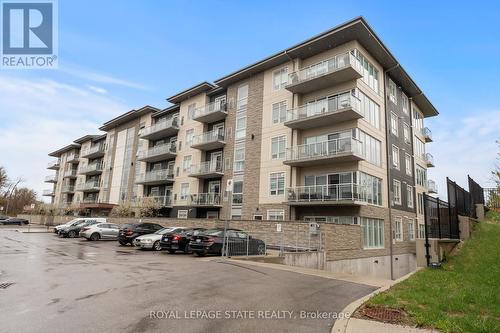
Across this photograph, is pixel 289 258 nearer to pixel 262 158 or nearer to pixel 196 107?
pixel 262 158

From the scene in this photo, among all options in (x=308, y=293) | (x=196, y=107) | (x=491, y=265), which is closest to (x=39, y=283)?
(x=308, y=293)

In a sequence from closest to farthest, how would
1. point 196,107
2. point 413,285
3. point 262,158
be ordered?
point 413,285
point 262,158
point 196,107

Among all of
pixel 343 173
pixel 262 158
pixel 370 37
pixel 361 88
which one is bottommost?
pixel 343 173

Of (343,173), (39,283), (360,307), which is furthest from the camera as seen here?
(343,173)

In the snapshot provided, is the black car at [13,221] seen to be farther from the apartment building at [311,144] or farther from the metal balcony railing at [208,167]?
the metal balcony railing at [208,167]

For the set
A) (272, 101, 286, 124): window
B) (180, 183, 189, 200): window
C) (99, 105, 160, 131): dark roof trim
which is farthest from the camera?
(99, 105, 160, 131): dark roof trim

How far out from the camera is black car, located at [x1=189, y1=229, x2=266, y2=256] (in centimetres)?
1736

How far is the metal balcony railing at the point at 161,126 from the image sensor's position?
130ft

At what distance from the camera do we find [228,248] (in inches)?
677

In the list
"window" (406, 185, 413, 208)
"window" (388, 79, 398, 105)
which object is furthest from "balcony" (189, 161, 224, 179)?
"window" (406, 185, 413, 208)

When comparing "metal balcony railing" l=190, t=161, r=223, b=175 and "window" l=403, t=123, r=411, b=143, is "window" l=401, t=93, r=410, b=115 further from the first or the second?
"metal balcony railing" l=190, t=161, r=223, b=175

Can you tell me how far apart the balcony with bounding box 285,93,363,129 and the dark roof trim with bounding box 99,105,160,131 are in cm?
2449

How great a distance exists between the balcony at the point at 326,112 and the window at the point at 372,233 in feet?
24.0

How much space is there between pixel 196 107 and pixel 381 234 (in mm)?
22801
